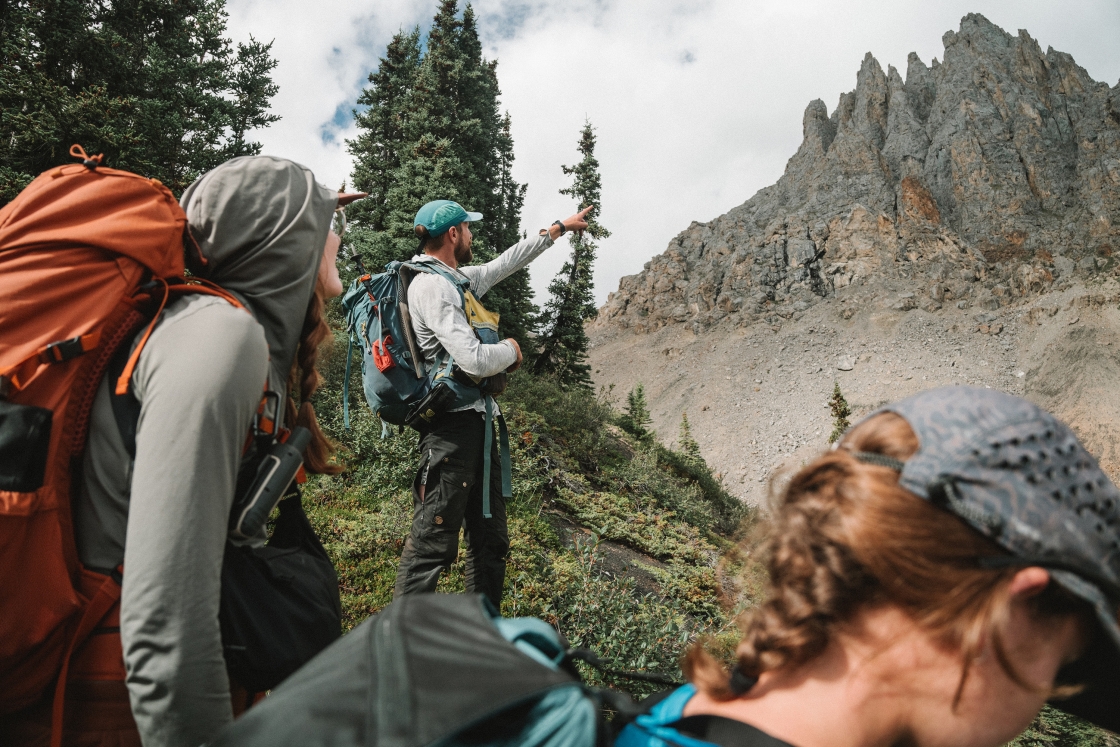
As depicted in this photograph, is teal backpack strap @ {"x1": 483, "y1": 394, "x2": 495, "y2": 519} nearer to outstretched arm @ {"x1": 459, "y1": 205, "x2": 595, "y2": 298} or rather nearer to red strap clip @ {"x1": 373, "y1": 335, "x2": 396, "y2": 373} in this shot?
red strap clip @ {"x1": 373, "y1": 335, "x2": 396, "y2": 373}

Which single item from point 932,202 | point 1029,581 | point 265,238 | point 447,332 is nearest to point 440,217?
point 447,332

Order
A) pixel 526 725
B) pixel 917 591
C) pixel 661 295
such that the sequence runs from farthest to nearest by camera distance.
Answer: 1. pixel 661 295
2. pixel 917 591
3. pixel 526 725

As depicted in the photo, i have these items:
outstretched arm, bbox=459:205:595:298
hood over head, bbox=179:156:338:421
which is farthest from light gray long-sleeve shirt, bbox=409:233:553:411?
hood over head, bbox=179:156:338:421

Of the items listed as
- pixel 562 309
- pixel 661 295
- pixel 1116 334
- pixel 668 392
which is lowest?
pixel 1116 334

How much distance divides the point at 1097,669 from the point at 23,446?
201 centimetres

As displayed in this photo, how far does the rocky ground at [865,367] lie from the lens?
4841cm

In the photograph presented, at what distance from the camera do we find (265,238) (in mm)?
1512

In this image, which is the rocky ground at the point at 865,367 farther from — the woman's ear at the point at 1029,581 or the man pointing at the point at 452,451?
the woman's ear at the point at 1029,581

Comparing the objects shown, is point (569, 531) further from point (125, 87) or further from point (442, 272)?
point (125, 87)

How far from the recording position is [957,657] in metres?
0.95

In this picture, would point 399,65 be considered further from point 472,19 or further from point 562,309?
point 562,309

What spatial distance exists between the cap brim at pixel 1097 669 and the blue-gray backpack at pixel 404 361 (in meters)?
2.82

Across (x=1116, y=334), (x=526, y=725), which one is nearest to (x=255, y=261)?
(x=526, y=725)

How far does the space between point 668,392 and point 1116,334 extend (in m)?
39.0
